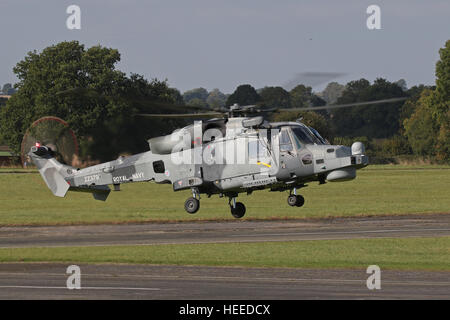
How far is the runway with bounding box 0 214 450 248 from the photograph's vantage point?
41812 mm

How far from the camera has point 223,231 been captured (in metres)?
45.2

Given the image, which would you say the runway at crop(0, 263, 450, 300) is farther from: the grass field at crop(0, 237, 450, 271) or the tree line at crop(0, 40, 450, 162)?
the tree line at crop(0, 40, 450, 162)

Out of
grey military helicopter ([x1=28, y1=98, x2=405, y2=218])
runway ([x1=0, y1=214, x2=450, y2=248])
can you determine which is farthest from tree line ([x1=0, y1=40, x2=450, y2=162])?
grey military helicopter ([x1=28, y1=98, x2=405, y2=218])

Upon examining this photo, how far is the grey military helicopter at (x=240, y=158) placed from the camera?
31688mm

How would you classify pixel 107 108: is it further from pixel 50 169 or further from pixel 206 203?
pixel 50 169

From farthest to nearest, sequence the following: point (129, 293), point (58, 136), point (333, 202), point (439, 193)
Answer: point (439, 193)
point (333, 202)
point (58, 136)
point (129, 293)

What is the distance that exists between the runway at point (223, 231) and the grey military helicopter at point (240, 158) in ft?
22.9

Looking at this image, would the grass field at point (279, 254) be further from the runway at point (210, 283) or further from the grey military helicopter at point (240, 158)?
the grey military helicopter at point (240, 158)

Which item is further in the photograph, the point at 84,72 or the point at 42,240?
the point at 84,72

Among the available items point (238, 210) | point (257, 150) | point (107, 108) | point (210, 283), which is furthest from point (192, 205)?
point (107, 108)
